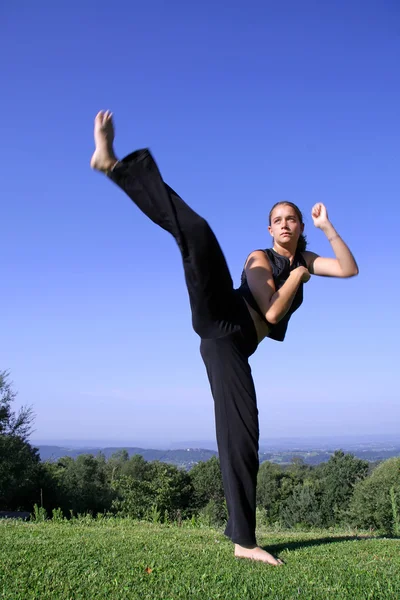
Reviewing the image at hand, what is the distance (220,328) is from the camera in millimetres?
3646

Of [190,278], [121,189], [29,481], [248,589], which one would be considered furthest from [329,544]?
[29,481]

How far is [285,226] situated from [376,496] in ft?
125

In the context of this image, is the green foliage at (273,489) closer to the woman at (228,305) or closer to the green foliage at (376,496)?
the green foliage at (376,496)

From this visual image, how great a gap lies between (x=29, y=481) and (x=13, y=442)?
12.2 ft

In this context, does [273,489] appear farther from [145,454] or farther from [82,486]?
[145,454]

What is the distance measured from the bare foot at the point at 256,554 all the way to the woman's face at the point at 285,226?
241cm

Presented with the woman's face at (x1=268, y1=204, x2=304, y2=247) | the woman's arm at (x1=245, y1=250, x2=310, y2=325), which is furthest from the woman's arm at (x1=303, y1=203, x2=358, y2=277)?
the woman's arm at (x1=245, y1=250, x2=310, y2=325)

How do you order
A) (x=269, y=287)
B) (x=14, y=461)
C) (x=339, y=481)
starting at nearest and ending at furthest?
1. (x=269, y=287)
2. (x=14, y=461)
3. (x=339, y=481)

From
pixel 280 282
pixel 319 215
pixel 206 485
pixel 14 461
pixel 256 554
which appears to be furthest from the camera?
pixel 206 485

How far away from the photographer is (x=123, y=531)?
4.68 meters

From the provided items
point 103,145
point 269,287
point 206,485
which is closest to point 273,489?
point 206,485

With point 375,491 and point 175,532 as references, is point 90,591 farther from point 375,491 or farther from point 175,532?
point 375,491

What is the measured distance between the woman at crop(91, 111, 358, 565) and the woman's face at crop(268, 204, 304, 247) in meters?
0.28

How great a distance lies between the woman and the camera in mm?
3385
